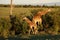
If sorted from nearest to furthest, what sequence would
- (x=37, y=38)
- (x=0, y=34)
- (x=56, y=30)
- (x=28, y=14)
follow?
1. (x=37, y=38)
2. (x=0, y=34)
3. (x=56, y=30)
4. (x=28, y=14)

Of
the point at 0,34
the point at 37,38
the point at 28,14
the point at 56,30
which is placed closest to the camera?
the point at 37,38

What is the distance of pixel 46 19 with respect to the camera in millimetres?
26875

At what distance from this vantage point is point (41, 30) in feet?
85.7

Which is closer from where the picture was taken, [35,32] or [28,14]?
[35,32]

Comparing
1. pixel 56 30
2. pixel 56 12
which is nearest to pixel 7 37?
pixel 56 30

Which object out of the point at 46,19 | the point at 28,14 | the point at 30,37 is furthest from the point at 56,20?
the point at 30,37

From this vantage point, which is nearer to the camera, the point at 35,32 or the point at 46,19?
the point at 35,32

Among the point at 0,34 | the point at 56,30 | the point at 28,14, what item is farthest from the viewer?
the point at 28,14

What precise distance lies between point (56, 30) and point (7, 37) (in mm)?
4483

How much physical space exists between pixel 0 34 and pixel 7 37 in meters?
0.99

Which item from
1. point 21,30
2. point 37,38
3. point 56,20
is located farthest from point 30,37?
point 56,20

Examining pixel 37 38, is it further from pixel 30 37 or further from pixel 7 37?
pixel 7 37

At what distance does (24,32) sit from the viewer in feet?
80.8

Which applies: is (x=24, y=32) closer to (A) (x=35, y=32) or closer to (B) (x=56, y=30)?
(A) (x=35, y=32)
